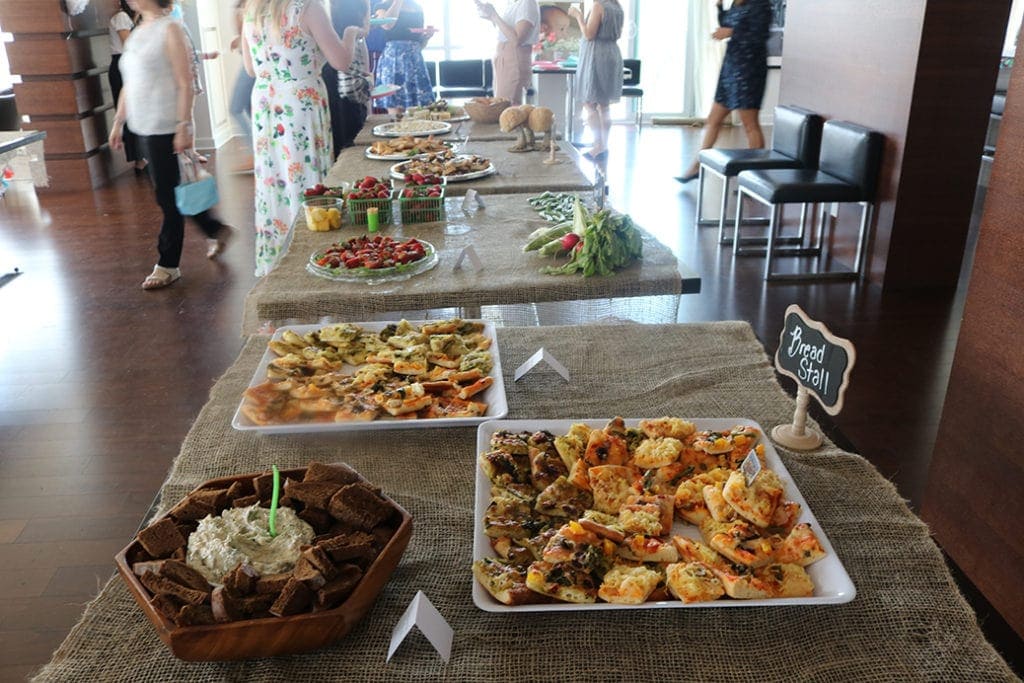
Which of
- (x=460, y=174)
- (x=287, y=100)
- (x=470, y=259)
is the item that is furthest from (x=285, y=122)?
(x=470, y=259)

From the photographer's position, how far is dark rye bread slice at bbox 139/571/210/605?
826mm

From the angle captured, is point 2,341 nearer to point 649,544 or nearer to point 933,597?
point 649,544

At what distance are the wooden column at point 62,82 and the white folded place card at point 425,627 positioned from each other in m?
6.29

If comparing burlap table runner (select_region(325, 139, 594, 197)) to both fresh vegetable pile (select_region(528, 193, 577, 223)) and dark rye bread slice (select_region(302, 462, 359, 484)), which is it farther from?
dark rye bread slice (select_region(302, 462, 359, 484))

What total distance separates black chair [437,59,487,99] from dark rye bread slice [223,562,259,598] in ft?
24.9

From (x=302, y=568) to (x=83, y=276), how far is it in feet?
13.0

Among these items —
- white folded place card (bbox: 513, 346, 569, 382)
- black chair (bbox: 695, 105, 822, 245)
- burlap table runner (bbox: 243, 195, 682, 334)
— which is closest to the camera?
white folded place card (bbox: 513, 346, 569, 382)

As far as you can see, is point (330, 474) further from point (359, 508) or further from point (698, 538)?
point (698, 538)

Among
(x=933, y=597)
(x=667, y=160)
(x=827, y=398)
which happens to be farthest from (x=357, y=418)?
(x=667, y=160)

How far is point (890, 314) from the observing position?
11.9ft

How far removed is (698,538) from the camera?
1012mm

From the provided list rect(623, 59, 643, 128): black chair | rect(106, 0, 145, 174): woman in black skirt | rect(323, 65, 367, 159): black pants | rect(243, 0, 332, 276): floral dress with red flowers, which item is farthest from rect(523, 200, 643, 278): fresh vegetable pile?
rect(623, 59, 643, 128): black chair

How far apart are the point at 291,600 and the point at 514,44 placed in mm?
5053

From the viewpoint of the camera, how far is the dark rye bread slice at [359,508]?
0.93m
